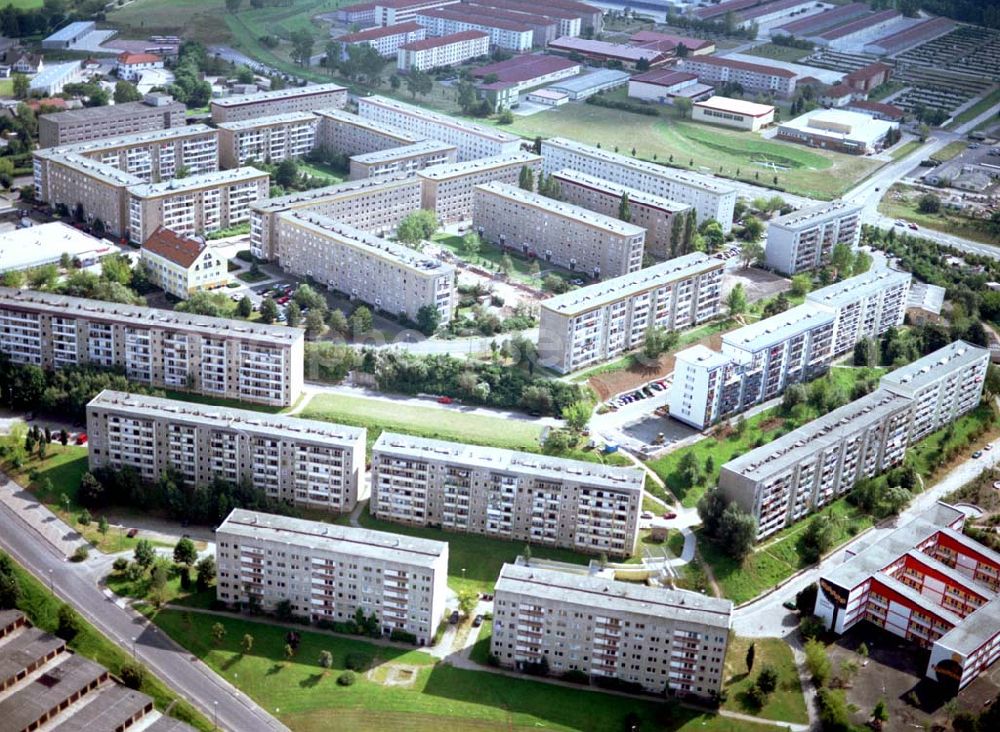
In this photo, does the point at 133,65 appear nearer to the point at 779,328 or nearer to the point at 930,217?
the point at 930,217

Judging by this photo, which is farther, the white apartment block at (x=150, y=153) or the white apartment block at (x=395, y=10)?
the white apartment block at (x=395, y=10)

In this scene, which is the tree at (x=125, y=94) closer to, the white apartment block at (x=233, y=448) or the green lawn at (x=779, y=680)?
the white apartment block at (x=233, y=448)

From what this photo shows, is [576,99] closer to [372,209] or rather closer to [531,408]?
[372,209]

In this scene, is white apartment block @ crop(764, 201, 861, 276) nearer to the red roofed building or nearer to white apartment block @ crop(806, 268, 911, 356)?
white apartment block @ crop(806, 268, 911, 356)

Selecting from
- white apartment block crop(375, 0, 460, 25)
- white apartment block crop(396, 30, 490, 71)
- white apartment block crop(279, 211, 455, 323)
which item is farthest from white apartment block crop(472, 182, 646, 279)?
white apartment block crop(375, 0, 460, 25)

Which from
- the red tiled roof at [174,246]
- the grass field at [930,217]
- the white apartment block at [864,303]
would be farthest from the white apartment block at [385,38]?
the white apartment block at [864,303]
